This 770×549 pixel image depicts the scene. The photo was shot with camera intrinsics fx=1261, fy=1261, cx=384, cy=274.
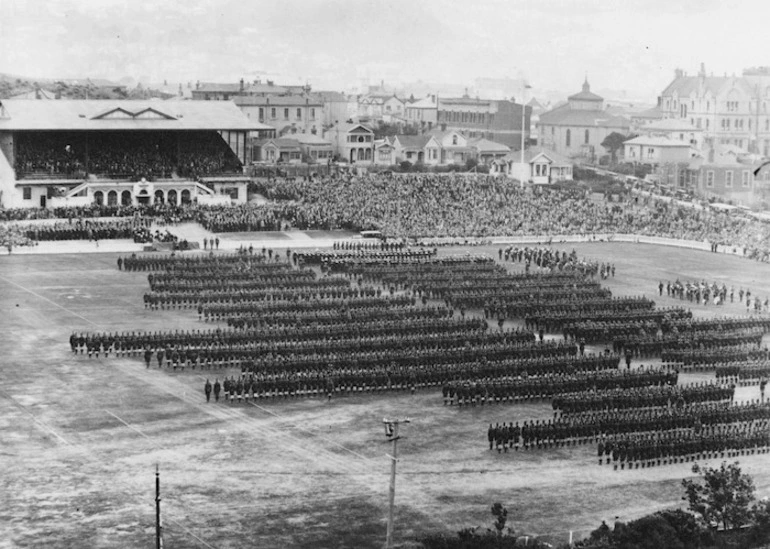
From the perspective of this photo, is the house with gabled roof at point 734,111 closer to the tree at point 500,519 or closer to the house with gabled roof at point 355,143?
the house with gabled roof at point 355,143

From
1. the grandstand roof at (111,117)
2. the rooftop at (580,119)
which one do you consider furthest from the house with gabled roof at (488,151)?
the grandstand roof at (111,117)

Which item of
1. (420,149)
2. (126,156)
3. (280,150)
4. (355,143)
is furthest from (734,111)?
(126,156)

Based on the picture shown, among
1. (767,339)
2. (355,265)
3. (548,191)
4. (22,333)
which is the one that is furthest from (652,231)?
(22,333)

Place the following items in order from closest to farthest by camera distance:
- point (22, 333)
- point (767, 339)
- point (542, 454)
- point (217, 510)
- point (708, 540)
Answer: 1. point (708, 540)
2. point (217, 510)
3. point (542, 454)
4. point (22, 333)
5. point (767, 339)

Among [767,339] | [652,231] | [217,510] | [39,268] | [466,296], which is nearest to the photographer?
[217,510]

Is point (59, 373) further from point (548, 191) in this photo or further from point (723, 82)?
point (723, 82)

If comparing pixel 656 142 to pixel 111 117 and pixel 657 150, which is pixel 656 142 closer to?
pixel 657 150
